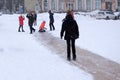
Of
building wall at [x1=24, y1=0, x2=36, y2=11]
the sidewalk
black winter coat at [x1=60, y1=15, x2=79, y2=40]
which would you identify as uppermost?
building wall at [x1=24, y1=0, x2=36, y2=11]

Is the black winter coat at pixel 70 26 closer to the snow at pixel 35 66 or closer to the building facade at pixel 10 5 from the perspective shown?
the snow at pixel 35 66

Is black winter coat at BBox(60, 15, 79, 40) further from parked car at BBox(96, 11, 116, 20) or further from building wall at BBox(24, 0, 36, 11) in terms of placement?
building wall at BBox(24, 0, 36, 11)

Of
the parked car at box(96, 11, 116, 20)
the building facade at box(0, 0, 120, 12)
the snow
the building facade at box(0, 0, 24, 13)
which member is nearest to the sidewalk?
the snow

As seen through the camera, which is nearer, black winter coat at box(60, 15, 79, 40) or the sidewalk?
the sidewalk

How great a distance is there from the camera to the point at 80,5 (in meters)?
75.8

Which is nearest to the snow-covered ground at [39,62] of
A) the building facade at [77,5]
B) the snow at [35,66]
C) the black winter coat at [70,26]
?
the snow at [35,66]

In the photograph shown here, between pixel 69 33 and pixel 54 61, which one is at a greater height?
pixel 69 33

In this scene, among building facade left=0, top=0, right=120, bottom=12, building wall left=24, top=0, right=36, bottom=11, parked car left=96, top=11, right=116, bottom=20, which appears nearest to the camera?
parked car left=96, top=11, right=116, bottom=20

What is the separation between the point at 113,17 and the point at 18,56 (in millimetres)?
42438

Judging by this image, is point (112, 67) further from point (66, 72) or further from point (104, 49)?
point (104, 49)

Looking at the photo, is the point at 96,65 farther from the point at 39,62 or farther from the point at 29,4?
the point at 29,4

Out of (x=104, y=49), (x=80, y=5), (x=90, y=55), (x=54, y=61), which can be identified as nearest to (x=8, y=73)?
(x=54, y=61)

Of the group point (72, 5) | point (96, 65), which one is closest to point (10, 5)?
point (72, 5)

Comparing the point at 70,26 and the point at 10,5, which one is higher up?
the point at 10,5
